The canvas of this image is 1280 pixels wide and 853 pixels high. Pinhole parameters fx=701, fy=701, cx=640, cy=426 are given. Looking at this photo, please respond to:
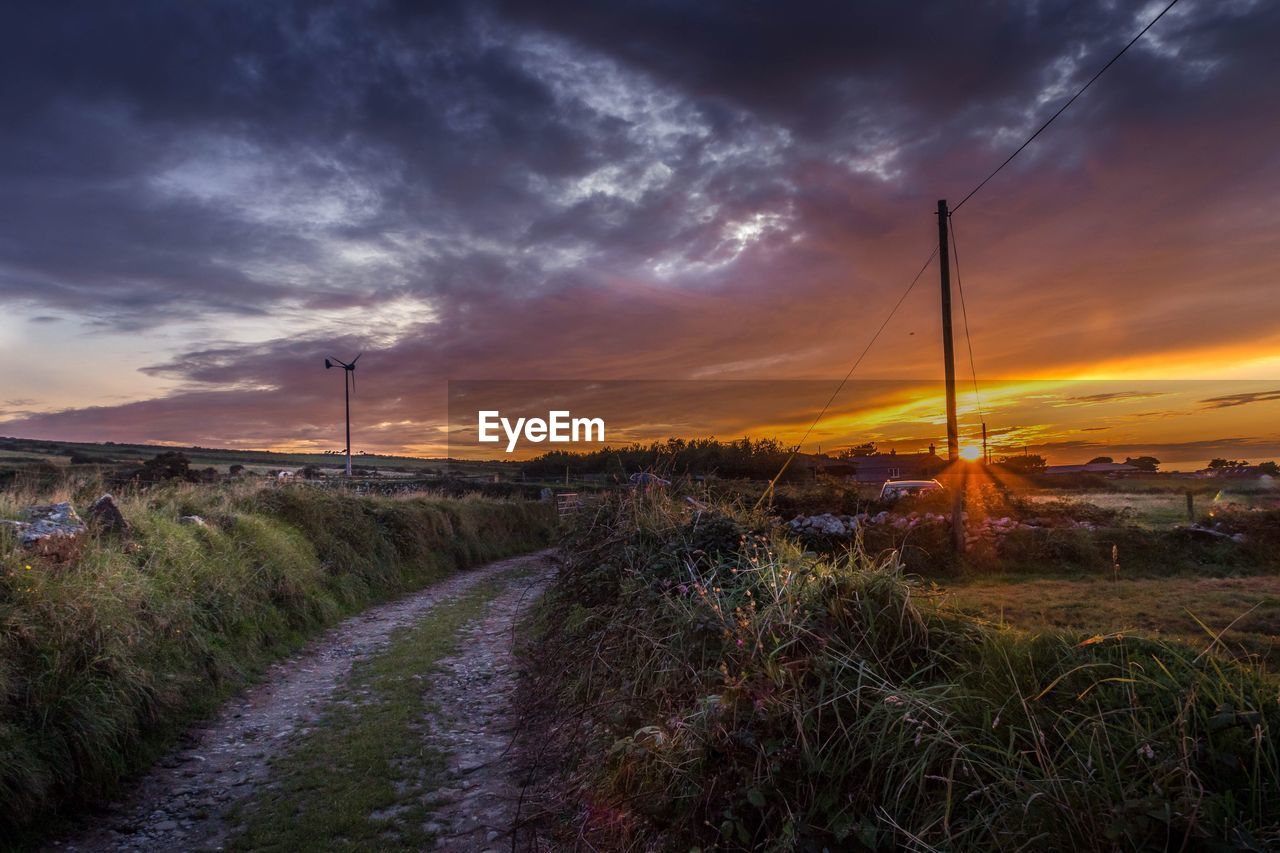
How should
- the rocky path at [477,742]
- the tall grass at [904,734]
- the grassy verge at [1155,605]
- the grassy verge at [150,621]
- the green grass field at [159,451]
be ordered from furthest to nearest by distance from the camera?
the green grass field at [159,451] → the grassy verge at [1155,605] → the grassy verge at [150,621] → the rocky path at [477,742] → the tall grass at [904,734]

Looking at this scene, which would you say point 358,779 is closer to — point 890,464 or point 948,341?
point 948,341

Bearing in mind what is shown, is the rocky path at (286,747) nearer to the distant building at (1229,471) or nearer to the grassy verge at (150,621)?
the grassy verge at (150,621)

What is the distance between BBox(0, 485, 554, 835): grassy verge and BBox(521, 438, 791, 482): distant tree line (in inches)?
203

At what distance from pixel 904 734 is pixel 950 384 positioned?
14.5 metres

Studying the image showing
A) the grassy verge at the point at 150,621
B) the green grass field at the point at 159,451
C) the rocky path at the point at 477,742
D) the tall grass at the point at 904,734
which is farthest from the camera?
the green grass field at the point at 159,451

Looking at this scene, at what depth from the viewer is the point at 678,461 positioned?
1216cm

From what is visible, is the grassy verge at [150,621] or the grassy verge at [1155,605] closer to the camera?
the grassy verge at [150,621]

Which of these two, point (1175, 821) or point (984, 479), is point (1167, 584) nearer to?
point (984, 479)

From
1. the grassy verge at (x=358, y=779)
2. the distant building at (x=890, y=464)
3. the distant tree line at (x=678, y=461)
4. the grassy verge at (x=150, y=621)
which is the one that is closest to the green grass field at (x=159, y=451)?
the distant tree line at (x=678, y=461)

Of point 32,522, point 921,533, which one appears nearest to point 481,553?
point 921,533

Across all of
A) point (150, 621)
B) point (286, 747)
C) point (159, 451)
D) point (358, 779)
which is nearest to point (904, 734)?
point (358, 779)

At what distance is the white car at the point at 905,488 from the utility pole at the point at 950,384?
155 inches

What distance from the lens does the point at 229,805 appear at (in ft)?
17.4

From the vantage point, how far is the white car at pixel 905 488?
20138 mm
